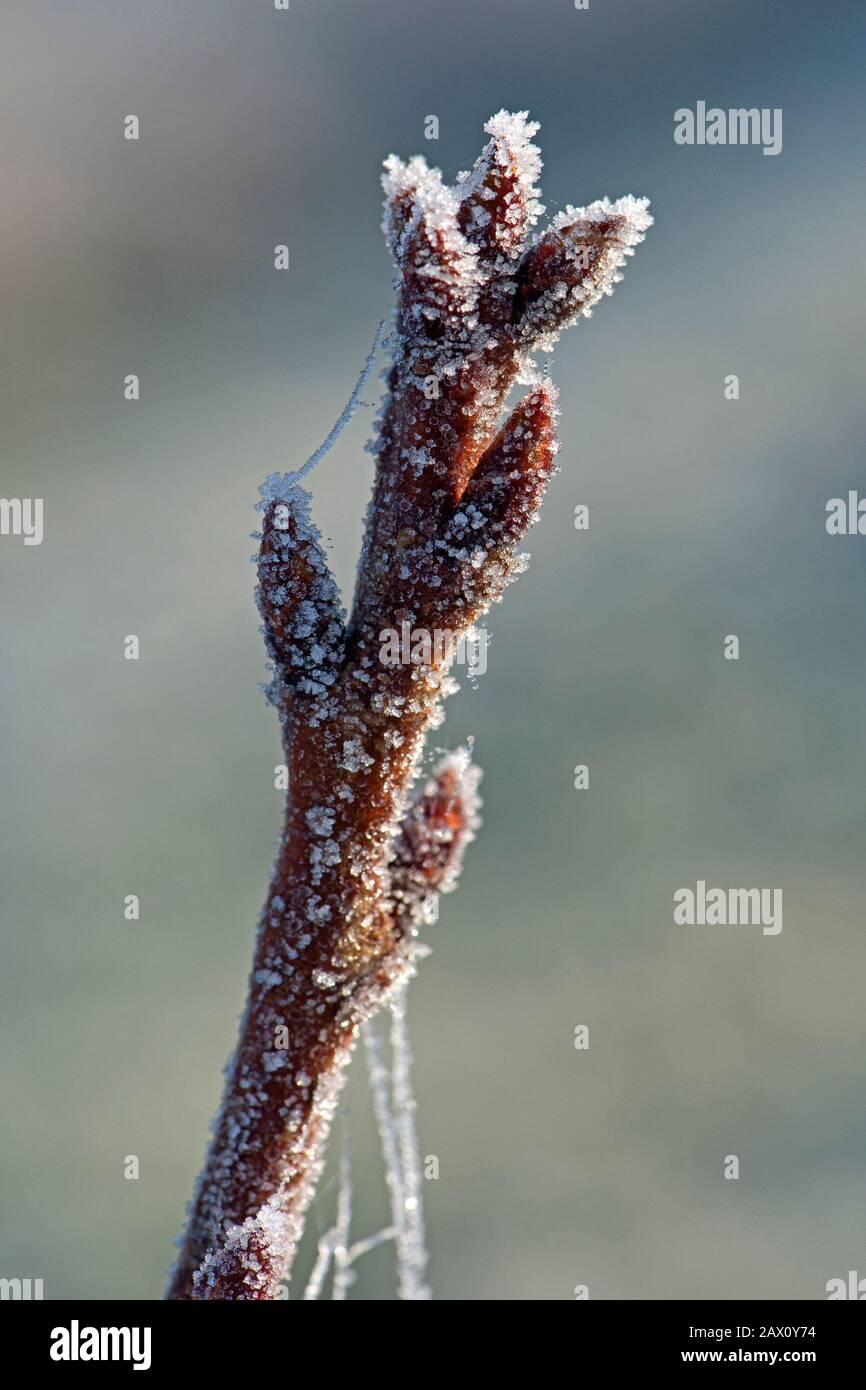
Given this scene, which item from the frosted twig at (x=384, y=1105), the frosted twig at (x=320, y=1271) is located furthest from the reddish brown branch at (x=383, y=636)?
the frosted twig at (x=320, y=1271)

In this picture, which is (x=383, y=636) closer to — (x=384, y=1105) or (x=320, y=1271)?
(x=384, y=1105)

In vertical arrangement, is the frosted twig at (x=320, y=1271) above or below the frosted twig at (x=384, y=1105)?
below

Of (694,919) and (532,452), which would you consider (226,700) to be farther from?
(532,452)

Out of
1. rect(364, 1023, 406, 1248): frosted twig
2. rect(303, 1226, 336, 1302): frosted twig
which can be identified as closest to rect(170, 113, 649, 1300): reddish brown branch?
rect(364, 1023, 406, 1248): frosted twig

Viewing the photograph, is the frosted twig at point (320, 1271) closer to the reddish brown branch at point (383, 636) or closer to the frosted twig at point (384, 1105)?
the frosted twig at point (384, 1105)

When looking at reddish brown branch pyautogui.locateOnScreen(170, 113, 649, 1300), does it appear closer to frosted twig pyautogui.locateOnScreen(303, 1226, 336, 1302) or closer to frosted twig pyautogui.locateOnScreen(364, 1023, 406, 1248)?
frosted twig pyautogui.locateOnScreen(364, 1023, 406, 1248)

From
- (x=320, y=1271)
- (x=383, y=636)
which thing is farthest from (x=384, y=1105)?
(x=383, y=636)

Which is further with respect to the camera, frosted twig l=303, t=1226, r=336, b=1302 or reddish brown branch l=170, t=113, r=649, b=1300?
frosted twig l=303, t=1226, r=336, b=1302

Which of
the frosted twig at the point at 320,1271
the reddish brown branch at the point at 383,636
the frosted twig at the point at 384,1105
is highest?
the reddish brown branch at the point at 383,636
